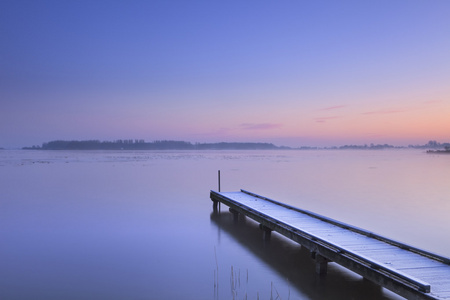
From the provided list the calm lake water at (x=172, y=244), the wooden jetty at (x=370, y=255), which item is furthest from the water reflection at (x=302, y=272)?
the wooden jetty at (x=370, y=255)

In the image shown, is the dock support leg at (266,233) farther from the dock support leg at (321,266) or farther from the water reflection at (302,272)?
the dock support leg at (321,266)

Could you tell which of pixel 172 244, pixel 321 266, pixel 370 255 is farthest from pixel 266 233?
pixel 370 255

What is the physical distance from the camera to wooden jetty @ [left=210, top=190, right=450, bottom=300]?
580 cm

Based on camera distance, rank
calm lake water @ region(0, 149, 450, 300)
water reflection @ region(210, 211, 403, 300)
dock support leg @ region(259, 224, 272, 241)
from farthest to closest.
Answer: dock support leg @ region(259, 224, 272, 241) → calm lake water @ region(0, 149, 450, 300) → water reflection @ region(210, 211, 403, 300)

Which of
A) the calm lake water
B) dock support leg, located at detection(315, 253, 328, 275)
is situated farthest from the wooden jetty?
the calm lake water

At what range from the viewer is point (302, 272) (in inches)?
354

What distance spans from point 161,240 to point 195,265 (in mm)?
2789

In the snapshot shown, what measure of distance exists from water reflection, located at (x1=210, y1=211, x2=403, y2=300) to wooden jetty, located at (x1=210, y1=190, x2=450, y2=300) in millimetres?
375

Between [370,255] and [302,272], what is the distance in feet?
6.44

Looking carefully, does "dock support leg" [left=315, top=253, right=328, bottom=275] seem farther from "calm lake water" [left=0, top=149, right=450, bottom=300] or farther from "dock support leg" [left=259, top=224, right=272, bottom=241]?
"dock support leg" [left=259, top=224, right=272, bottom=241]

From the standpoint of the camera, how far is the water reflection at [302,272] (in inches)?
303

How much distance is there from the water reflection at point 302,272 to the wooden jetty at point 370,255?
0.37 m

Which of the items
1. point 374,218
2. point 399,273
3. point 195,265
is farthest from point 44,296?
point 374,218

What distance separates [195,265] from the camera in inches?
382
